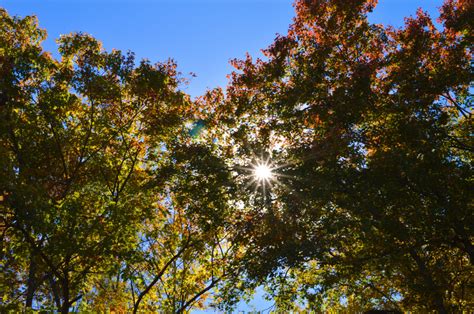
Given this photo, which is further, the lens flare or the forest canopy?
the lens flare

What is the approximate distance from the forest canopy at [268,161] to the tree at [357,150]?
0.22 ft

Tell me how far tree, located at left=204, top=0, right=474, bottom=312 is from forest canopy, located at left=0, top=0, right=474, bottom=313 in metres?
0.07

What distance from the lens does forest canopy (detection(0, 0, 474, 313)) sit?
10.2m

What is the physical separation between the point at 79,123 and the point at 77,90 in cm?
182

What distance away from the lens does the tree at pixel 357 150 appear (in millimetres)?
10289

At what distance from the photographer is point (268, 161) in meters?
13.3

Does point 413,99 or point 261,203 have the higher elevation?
point 413,99

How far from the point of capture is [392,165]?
1026 cm

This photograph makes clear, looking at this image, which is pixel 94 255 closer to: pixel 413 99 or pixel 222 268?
pixel 222 268

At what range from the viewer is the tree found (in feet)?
33.8

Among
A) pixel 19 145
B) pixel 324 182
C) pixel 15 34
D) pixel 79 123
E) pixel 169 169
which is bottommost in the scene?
pixel 324 182

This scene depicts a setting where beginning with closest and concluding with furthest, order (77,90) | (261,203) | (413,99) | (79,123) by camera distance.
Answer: (413,99), (261,203), (77,90), (79,123)

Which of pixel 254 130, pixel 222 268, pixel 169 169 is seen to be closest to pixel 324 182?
pixel 254 130

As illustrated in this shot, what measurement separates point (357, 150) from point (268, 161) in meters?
3.37
